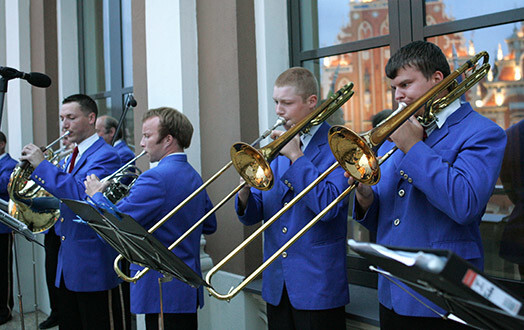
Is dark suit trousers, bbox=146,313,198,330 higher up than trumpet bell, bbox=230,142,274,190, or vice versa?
trumpet bell, bbox=230,142,274,190

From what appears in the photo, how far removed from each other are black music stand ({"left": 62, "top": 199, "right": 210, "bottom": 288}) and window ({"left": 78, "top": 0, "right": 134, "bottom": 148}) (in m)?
3.61

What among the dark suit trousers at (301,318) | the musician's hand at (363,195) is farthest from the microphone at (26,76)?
the musician's hand at (363,195)

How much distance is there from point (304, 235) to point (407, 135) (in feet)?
2.52

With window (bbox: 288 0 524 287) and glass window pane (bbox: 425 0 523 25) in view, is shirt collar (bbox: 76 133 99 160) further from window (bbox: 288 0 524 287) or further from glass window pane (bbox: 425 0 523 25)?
glass window pane (bbox: 425 0 523 25)

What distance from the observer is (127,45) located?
229 inches

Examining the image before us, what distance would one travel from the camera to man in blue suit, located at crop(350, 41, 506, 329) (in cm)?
173

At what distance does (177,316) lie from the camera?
275cm

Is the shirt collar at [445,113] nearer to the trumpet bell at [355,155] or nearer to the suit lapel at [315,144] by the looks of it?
the trumpet bell at [355,155]

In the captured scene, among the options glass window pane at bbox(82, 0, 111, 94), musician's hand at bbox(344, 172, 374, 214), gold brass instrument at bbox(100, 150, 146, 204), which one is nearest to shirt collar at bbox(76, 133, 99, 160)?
gold brass instrument at bbox(100, 150, 146, 204)

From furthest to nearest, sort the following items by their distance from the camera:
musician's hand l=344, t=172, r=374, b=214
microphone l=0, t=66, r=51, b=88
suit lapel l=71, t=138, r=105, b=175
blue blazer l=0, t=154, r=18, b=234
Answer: blue blazer l=0, t=154, r=18, b=234
suit lapel l=71, t=138, r=105, b=175
microphone l=0, t=66, r=51, b=88
musician's hand l=344, t=172, r=374, b=214

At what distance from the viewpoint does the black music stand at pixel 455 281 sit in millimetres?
912

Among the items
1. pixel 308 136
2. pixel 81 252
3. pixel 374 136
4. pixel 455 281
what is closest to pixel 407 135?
pixel 374 136

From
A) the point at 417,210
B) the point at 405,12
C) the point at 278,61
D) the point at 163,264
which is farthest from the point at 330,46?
the point at 163,264

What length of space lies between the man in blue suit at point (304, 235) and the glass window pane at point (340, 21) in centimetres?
104
